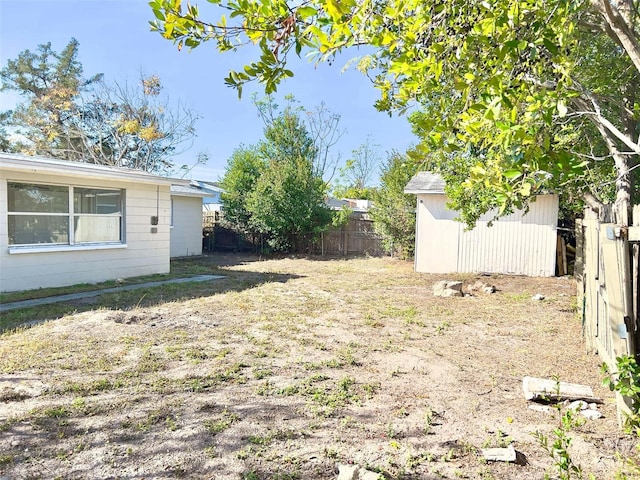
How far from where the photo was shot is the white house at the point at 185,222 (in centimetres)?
1552

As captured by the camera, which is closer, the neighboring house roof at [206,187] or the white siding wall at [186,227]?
the white siding wall at [186,227]

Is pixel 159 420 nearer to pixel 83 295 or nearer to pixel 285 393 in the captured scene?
pixel 285 393

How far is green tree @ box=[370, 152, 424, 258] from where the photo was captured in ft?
46.4

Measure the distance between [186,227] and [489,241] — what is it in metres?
11.1

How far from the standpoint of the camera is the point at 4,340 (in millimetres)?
4988

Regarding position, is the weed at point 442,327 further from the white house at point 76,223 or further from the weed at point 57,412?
the white house at point 76,223

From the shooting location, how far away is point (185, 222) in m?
16.0

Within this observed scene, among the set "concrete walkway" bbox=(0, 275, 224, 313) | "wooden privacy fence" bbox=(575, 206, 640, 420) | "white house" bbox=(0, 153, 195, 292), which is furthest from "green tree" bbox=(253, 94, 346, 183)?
"wooden privacy fence" bbox=(575, 206, 640, 420)

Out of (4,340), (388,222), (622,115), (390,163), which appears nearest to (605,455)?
(4,340)

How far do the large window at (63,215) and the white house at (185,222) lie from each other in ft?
17.5

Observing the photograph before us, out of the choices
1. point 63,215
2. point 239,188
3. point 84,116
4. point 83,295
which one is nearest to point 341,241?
point 239,188

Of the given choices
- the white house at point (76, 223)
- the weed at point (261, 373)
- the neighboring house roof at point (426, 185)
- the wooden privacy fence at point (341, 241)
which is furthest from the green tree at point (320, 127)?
the weed at point (261, 373)

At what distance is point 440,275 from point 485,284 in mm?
1833

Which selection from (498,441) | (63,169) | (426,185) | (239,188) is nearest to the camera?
(498,441)
